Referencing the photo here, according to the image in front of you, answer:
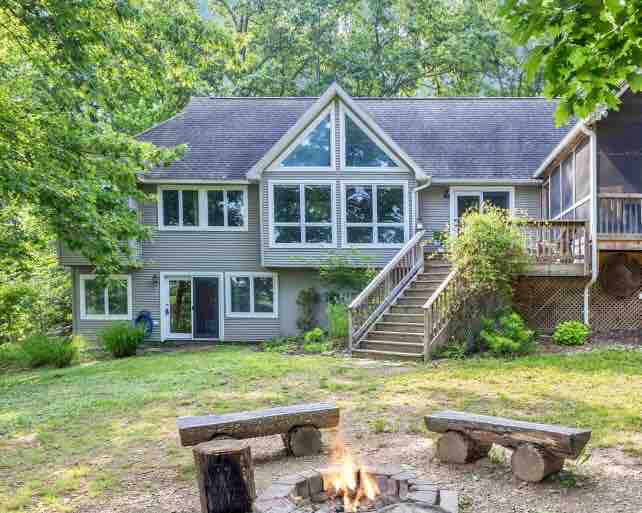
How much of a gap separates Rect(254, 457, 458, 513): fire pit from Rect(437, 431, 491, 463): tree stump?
127 cm

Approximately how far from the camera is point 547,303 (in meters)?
14.8

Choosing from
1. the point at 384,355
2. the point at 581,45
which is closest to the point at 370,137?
the point at 384,355

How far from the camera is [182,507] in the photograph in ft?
14.9

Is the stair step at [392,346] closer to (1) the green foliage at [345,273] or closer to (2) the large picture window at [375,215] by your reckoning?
(1) the green foliage at [345,273]

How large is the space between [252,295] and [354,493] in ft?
47.3

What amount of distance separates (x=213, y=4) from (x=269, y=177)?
1907 centimetres

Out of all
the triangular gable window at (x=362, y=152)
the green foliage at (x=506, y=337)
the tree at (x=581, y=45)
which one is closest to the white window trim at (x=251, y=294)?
the triangular gable window at (x=362, y=152)

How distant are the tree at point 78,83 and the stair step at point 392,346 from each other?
588 centimetres

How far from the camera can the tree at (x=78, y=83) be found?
8352mm

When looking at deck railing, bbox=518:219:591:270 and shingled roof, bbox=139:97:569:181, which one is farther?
shingled roof, bbox=139:97:569:181

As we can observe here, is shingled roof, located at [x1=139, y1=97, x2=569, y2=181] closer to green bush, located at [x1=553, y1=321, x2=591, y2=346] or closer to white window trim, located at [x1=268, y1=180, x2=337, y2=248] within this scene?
white window trim, located at [x1=268, y1=180, x2=337, y2=248]

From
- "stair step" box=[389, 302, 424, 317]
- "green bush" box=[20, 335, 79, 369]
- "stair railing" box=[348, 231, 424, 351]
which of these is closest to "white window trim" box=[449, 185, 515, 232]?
"stair railing" box=[348, 231, 424, 351]

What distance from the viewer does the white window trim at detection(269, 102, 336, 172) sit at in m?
17.1

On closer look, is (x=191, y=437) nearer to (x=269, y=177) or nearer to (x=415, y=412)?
(x=415, y=412)
